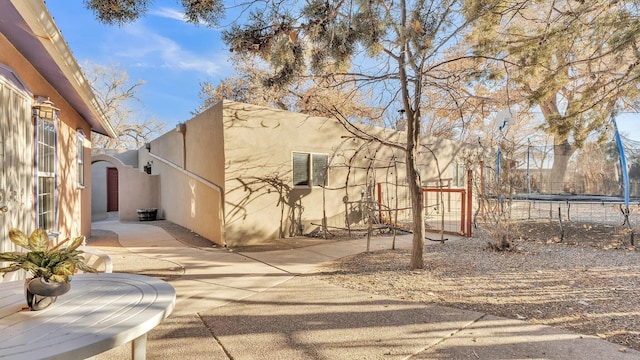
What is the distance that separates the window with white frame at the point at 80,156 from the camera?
23.1ft

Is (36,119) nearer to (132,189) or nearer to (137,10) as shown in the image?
(137,10)

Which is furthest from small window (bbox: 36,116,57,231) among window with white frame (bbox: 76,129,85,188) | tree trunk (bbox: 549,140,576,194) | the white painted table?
tree trunk (bbox: 549,140,576,194)

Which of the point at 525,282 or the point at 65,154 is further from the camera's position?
the point at 65,154

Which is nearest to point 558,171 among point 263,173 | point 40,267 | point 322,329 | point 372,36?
point 372,36

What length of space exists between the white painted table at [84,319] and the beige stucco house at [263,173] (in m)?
4.67

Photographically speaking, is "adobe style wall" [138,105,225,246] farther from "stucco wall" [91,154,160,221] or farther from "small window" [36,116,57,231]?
"small window" [36,116,57,231]

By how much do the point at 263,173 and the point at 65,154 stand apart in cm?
358

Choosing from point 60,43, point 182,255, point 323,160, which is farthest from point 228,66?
point 60,43

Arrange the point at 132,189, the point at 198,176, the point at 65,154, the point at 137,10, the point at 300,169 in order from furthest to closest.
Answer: the point at 132,189 < the point at 300,169 < the point at 198,176 < the point at 65,154 < the point at 137,10

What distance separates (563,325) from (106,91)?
1127 inches

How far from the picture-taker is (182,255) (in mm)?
6062

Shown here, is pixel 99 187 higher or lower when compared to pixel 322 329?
higher

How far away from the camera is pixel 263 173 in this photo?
7590mm

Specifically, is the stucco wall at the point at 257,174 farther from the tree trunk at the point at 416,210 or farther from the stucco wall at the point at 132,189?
the stucco wall at the point at 132,189
